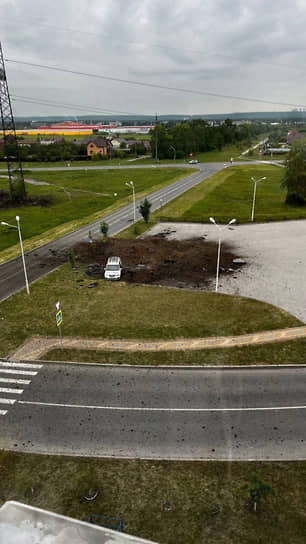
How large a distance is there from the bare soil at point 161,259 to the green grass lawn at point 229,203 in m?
12.6

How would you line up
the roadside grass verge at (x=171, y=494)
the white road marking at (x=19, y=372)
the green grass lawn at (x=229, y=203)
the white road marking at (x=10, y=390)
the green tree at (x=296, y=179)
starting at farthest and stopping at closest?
the green tree at (x=296, y=179) < the green grass lawn at (x=229, y=203) < the white road marking at (x=19, y=372) < the white road marking at (x=10, y=390) < the roadside grass verge at (x=171, y=494)

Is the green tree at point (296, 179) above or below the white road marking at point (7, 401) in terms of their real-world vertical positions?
above

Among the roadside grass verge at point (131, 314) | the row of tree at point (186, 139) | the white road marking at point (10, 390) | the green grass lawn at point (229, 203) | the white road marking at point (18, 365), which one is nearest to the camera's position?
the white road marking at point (10, 390)

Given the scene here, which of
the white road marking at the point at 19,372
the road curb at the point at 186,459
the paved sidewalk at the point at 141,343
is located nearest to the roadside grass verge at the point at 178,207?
the paved sidewalk at the point at 141,343

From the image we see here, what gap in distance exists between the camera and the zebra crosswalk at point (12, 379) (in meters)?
20.3

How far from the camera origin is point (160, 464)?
1628 cm

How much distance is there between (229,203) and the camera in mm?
69250

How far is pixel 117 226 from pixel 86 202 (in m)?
19.1

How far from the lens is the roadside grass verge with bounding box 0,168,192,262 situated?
174 ft

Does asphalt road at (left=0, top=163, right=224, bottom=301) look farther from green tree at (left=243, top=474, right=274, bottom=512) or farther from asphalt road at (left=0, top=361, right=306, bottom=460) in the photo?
green tree at (left=243, top=474, right=274, bottom=512)

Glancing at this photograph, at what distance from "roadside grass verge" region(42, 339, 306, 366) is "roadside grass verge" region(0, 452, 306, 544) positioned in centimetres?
749

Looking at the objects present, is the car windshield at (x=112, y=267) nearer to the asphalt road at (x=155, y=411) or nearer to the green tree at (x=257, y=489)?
the asphalt road at (x=155, y=411)

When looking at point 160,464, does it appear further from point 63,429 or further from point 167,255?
point 167,255

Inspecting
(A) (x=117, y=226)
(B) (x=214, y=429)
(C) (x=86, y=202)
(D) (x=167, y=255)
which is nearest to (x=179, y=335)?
(B) (x=214, y=429)
